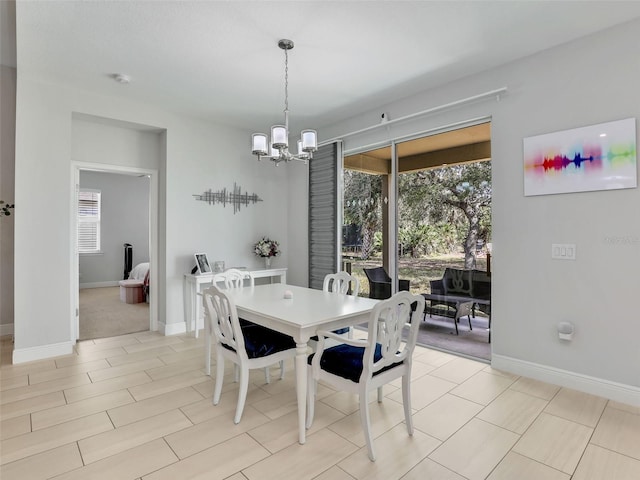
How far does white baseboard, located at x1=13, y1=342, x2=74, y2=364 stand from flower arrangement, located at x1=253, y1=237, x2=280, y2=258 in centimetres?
237

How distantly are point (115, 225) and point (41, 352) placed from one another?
5.31m

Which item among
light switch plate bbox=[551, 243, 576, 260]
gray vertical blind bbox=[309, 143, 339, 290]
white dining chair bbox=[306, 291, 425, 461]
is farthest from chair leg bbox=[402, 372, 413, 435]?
gray vertical blind bbox=[309, 143, 339, 290]

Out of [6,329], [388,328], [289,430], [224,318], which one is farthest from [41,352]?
[388,328]

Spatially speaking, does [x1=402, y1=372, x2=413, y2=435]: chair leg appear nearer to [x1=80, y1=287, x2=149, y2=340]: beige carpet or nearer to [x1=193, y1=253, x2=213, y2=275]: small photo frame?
[x1=193, y1=253, x2=213, y2=275]: small photo frame

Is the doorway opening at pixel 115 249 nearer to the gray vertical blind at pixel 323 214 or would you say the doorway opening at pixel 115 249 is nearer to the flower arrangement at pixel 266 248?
the flower arrangement at pixel 266 248

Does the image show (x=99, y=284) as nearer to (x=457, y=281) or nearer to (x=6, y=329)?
(x=6, y=329)

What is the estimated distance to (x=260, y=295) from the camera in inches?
117

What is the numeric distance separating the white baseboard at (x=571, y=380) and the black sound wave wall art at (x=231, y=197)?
11.8ft

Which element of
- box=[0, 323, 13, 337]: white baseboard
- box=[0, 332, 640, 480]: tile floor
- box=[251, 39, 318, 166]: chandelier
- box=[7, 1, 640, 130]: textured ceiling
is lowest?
box=[0, 332, 640, 480]: tile floor

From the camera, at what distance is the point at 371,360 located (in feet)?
6.14

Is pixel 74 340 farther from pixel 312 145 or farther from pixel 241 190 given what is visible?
pixel 312 145

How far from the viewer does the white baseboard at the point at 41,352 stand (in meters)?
3.31

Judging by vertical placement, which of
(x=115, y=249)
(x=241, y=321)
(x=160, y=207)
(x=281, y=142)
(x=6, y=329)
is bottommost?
(x=6, y=329)

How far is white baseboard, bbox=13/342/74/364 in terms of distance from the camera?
3.31 meters
